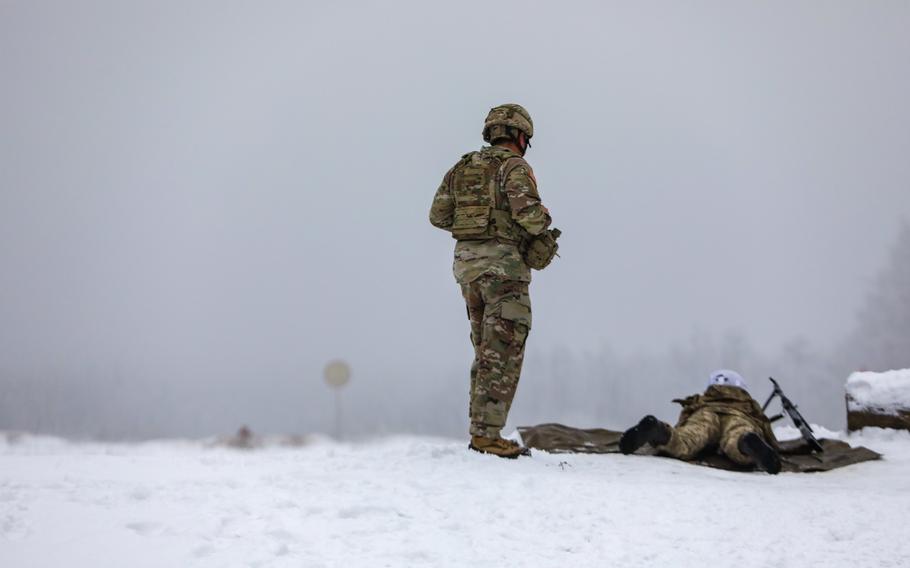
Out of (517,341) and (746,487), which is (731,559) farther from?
(517,341)

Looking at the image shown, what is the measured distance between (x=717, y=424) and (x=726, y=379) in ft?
2.98

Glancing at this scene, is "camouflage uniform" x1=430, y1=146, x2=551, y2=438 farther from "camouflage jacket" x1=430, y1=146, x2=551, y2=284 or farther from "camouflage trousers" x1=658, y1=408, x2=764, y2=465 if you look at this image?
"camouflage trousers" x1=658, y1=408, x2=764, y2=465

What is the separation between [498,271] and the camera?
622cm

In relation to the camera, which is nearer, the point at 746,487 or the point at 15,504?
the point at 15,504

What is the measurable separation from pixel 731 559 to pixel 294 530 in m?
2.17

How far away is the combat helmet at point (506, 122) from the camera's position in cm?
666

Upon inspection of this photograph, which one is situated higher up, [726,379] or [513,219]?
[513,219]

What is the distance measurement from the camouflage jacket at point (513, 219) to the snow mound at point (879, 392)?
6.38 meters

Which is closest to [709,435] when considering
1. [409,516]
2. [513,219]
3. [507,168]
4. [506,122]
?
[513,219]

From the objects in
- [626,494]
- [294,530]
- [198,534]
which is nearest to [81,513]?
[198,534]

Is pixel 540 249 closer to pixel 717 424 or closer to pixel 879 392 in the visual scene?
pixel 717 424

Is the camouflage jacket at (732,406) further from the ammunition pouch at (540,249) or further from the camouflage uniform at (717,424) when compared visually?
the ammunition pouch at (540,249)

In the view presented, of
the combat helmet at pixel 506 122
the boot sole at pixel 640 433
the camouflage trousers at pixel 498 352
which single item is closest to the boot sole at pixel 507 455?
the camouflage trousers at pixel 498 352

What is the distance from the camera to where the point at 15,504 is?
317cm
